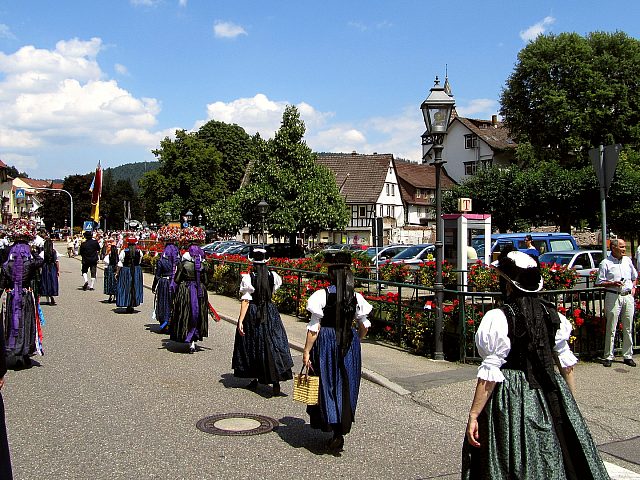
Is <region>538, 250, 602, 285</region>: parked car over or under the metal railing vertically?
over

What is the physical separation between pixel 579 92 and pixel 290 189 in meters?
23.7

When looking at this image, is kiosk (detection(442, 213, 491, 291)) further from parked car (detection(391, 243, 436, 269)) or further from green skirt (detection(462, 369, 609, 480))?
green skirt (detection(462, 369, 609, 480))

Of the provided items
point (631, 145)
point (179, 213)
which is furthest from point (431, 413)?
point (179, 213)

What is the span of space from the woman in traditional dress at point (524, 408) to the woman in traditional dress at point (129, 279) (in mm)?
12965

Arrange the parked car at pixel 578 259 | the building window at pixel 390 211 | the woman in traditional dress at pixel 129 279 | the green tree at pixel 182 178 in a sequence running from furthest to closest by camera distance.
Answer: the building window at pixel 390 211 → the green tree at pixel 182 178 → the parked car at pixel 578 259 → the woman in traditional dress at pixel 129 279

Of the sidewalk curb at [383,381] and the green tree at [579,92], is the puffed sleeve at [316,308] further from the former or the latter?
the green tree at [579,92]

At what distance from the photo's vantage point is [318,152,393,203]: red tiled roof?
64562mm

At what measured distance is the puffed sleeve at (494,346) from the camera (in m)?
3.55

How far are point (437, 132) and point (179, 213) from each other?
5406 centimetres

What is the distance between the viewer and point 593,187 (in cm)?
4094

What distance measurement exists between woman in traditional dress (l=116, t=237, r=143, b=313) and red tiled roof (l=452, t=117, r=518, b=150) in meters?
52.1

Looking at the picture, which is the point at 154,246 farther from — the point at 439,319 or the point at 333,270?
the point at 333,270

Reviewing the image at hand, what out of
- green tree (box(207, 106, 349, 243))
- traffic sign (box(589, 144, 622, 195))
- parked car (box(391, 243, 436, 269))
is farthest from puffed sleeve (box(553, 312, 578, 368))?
green tree (box(207, 106, 349, 243))

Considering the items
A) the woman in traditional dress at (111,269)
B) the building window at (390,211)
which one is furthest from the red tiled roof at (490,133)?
the woman in traditional dress at (111,269)
